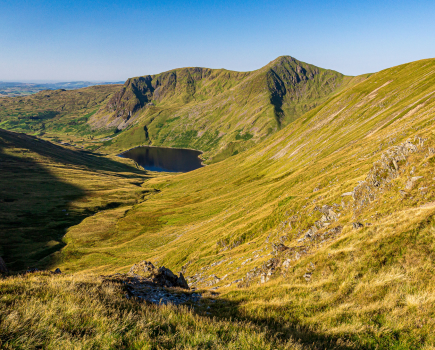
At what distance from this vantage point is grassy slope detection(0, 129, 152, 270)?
81850 mm

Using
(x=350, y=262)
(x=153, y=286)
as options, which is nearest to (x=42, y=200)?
(x=153, y=286)

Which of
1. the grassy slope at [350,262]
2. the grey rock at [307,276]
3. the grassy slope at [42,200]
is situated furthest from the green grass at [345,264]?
the grassy slope at [42,200]

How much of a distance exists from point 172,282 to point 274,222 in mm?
24980

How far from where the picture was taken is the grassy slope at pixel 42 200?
3222 inches

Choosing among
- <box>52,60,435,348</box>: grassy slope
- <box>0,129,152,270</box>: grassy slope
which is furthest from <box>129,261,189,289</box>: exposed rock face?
<box>0,129,152,270</box>: grassy slope

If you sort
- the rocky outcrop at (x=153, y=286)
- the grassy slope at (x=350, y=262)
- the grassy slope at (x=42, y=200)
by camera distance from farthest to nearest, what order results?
the grassy slope at (x=42, y=200) < the rocky outcrop at (x=153, y=286) < the grassy slope at (x=350, y=262)

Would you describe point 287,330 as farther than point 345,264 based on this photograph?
No

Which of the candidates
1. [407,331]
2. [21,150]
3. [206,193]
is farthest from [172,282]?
[21,150]

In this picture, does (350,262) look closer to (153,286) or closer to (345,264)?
(345,264)

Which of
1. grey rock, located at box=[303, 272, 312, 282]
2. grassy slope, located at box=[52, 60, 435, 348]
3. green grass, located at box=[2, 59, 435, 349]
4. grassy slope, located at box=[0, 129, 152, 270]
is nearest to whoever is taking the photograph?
green grass, located at box=[2, 59, 435, 349]

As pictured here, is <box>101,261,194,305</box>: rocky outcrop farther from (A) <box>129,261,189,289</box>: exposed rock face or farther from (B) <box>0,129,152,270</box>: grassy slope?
(B) <box>0,129,152,270</box>: grassy slope

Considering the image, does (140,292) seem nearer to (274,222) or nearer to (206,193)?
(274,222)

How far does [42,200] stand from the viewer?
12106 centimetres

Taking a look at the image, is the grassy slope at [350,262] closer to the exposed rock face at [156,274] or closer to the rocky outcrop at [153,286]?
the rocky outcrop at [153,286]
